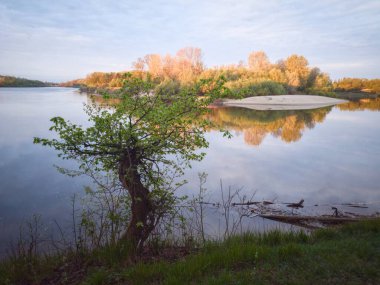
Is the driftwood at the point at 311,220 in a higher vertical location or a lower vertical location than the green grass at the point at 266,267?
lower

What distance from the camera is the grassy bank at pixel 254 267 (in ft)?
11.5

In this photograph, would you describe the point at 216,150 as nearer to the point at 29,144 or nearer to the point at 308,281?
the point at 29,144

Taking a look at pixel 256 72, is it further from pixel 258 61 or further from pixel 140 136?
pixel 140 136

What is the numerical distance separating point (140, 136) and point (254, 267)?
2.66m

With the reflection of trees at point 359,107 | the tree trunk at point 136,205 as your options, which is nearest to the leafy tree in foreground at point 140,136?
the tree trunk at point 136,205

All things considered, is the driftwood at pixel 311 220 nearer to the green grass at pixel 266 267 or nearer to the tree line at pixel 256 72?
the green grass at pixel 266 267

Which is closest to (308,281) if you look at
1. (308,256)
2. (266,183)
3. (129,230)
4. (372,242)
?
(308,256)

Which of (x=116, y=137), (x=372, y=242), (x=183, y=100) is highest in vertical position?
(x=183, y=100)

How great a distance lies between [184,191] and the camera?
8.25 metres

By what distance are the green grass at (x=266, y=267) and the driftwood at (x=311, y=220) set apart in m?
1.57

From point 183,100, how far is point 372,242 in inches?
144

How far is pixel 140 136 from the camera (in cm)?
496

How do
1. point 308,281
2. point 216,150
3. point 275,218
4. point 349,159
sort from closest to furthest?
point 308,281, point 275,218, point 349,159, point 216,150

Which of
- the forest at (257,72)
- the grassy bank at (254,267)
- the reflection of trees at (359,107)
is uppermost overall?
the forest at (257,72)
